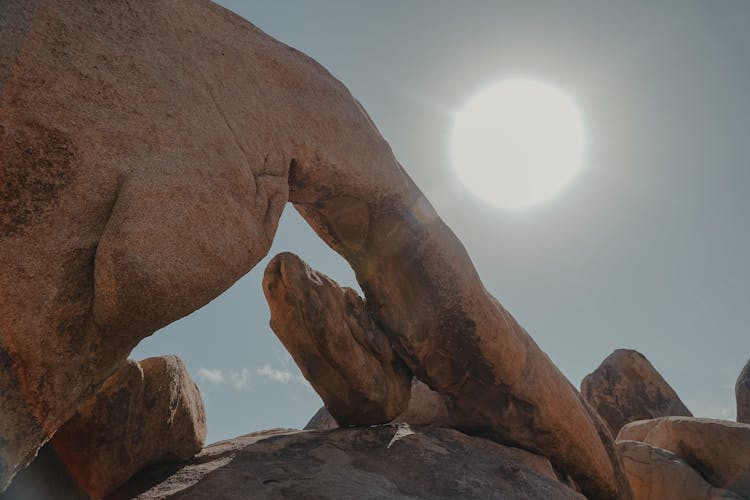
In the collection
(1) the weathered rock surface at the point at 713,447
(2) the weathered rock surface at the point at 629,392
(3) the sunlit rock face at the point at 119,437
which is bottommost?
(3) the sunlit rock face at the point at 119,437

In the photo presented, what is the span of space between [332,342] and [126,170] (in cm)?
285

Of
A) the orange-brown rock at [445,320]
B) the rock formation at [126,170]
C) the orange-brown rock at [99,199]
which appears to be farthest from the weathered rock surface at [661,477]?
the orange-brown rock at [99,199]

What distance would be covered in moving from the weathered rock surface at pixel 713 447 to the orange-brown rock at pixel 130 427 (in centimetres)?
653

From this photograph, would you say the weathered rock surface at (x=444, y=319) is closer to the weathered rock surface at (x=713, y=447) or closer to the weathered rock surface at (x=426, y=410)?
the weathered rock surface at (x=426, y=410)

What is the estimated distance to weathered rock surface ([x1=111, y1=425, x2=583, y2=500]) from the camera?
3.50 m

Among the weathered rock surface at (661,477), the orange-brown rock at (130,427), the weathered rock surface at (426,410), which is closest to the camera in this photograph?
the orange-brown rock at (130,427)

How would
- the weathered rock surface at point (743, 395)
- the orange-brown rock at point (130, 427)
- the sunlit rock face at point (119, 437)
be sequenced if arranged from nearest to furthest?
1. the sunlit rock face at point (119, 437)
2. the orange-brown rock at point (130, 427)
3. the weathered rock surface at point (743, 395)

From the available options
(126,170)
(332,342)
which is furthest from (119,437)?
(126,170)

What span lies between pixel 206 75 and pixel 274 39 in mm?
1325

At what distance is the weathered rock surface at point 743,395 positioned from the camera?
10070mm

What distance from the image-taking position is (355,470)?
4000mm

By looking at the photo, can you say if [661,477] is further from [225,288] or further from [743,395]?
[225,288]

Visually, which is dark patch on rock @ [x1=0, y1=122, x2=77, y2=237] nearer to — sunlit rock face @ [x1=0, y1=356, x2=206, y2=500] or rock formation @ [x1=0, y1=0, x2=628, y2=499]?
rock formation @ [x1=0, y1=0, x2=628, y2=499]

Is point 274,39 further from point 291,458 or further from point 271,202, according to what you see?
point 291,458
